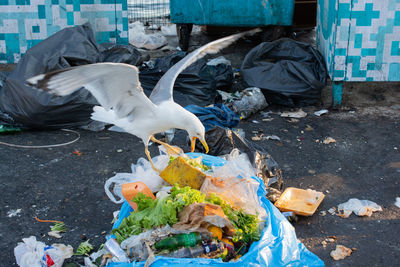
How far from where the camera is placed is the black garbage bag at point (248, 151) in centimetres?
349

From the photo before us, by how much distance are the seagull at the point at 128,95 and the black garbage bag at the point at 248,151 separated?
448 millimetres

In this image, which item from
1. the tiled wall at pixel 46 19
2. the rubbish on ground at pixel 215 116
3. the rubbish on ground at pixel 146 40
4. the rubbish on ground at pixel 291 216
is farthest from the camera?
the rubbish on ground at pixel 146 40

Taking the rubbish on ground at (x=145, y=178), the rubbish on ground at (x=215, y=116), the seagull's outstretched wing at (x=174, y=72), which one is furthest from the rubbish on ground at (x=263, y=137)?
the rubbish on ground at (x=145, y=178)

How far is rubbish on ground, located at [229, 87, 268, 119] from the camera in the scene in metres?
5.10

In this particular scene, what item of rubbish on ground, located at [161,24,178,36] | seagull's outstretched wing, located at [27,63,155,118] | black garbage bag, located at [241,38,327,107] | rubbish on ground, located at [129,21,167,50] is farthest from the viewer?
rubbish on ground, located at [161,24,178,36]

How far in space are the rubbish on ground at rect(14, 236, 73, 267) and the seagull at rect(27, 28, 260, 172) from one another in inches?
30.3

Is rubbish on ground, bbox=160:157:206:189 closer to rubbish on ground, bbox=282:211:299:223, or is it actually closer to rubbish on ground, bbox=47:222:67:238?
rubbish on ground, bbox=282:211:299:223

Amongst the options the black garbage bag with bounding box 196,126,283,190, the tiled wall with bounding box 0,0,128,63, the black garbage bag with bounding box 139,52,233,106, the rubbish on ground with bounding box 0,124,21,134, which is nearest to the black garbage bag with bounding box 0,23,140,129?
the rubbish on ground with bounding box 0,124,21,134

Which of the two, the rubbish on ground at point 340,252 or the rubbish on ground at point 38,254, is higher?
the rubbish on ground at point 38,254

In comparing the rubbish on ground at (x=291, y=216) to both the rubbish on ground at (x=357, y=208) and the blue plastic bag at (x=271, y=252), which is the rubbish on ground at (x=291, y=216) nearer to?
the rubbish on ground at (x=357, y=208)

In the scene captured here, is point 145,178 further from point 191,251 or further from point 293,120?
point 293,120

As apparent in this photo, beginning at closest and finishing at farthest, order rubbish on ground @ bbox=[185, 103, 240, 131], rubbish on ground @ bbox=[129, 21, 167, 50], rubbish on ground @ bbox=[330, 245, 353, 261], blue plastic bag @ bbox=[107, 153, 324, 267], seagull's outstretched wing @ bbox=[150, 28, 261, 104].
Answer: blue plastic bag @ bbox=[107, 153, 324, 267] → rubbish on ground @ bbox=[330, 245, 353, 261] → seagull's outstretched wing @ bbox=[150, 28, 261, 104] → rubbish on ground @ bbox=[185, 103, 240, 131] → rubbish on ground @ bbox=[129, 21, 167, 50]

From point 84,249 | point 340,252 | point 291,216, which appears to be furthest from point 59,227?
point 340,252

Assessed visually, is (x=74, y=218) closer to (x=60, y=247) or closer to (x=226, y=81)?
(x=60, y=247)
